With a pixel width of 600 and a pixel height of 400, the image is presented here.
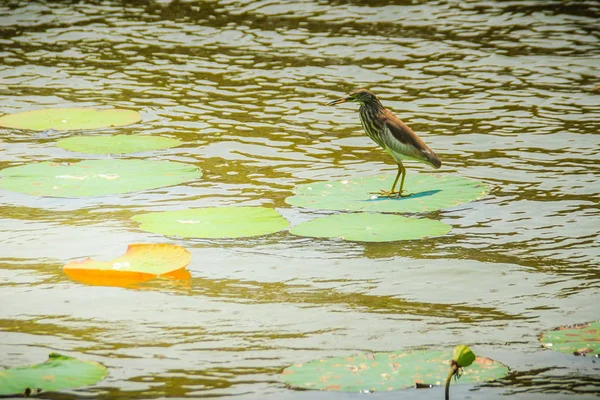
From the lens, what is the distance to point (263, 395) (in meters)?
4.11

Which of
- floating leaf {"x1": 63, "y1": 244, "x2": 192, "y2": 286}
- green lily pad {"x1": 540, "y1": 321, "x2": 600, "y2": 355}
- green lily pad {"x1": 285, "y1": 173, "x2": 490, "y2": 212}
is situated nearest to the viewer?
green lily pad {"x1": 540, "y1": 321, "x2": 600, "y2": 355}

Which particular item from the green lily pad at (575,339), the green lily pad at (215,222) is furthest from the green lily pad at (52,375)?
the green lily pad at (575,339)

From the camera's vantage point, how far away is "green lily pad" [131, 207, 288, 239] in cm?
620

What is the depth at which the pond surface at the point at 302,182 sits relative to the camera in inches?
183

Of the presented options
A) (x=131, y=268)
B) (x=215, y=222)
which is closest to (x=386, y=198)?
(x=215, y=222)

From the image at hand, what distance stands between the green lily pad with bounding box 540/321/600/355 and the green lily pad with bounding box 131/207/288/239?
7.35ft

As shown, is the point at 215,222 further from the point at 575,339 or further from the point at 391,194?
the point at 575,339

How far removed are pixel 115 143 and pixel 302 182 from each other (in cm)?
186

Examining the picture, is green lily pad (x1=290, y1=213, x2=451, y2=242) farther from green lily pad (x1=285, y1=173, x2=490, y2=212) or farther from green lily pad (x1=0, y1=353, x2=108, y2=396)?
green lily pad (x1=0, y1=353, x2=108, y2=396)

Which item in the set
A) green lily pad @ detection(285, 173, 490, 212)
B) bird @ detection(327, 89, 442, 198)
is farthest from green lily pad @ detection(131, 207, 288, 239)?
bird @ detection(327, 89, 442, 198)

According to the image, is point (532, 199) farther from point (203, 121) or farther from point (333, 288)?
point (203, 121)

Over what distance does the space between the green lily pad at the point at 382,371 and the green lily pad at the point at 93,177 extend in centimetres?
323

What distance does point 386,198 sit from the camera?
6.95 meters

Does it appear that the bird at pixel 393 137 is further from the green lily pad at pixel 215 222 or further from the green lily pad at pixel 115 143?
the green lily pad at pixel 115 143
